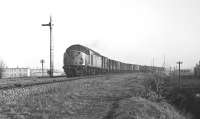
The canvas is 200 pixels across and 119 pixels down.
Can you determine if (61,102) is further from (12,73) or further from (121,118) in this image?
(12,73)

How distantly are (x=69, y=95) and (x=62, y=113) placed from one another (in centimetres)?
370

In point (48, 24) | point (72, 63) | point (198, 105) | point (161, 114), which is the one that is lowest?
point (198, 105)

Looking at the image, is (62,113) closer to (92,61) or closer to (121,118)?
(121,118)

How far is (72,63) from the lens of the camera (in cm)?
3275

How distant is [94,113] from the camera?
10.2 metres

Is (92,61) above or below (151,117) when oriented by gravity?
above

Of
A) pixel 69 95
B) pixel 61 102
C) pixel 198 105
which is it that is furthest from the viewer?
pixel 198 105

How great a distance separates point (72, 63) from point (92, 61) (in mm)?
4652

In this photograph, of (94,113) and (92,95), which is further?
(92,95)

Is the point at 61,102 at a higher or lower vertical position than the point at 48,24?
lower

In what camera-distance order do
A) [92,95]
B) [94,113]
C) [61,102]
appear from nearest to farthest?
1. [94,113]
2. [61,102]
3. [92,95]

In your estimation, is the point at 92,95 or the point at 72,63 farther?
the point at 72,63

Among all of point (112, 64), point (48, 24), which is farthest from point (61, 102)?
Result: point (112, 64)

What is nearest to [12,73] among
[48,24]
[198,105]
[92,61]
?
[48,24]
